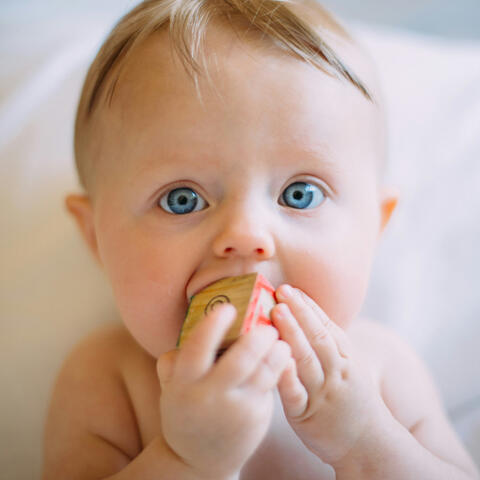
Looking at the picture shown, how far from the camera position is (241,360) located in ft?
2.23

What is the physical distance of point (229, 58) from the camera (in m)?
0.88

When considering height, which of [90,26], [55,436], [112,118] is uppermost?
[90,26]

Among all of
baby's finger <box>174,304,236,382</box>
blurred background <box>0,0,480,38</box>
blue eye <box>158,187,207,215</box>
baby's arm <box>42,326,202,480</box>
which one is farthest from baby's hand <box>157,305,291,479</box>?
blurred background <box>0,0,480,38</box>

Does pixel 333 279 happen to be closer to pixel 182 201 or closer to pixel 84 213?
pixel 182 201

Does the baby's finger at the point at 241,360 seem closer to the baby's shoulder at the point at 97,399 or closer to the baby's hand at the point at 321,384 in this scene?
the baby's hand at the point at 321,384

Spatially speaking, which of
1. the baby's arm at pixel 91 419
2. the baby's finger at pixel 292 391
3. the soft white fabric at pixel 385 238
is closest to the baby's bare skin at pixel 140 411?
the baby's arm at pixel 91 419

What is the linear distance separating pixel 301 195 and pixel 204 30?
297 millimetres

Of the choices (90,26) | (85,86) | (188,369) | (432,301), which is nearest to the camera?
(188,369)

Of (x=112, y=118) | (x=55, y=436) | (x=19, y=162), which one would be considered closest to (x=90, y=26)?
(x=19, y=162)

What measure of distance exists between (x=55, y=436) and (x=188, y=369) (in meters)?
0.51

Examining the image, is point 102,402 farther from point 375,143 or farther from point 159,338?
point 375,143

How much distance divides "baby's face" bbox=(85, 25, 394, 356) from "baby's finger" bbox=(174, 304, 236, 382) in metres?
0.14

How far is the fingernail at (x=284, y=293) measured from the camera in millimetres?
781

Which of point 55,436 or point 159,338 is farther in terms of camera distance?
point 55,436
